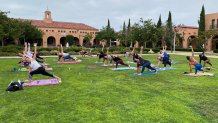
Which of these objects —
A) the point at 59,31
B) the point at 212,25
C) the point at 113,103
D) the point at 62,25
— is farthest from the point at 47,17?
the point at 113,103

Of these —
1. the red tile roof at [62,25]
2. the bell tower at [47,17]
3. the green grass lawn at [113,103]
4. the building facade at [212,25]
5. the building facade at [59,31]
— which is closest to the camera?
the green grass lawn at [113,103]

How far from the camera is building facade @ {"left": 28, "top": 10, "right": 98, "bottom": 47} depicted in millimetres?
72188

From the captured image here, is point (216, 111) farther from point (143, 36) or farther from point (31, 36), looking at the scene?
point (31, 36)

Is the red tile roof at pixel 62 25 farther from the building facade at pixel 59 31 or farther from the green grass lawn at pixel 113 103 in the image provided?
the green grass lawn at pixel 113 103

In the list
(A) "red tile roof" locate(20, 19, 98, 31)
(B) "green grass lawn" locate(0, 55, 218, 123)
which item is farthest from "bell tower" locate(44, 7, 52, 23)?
(B) "green grass lawn" locate(0, 55, 218, 123)

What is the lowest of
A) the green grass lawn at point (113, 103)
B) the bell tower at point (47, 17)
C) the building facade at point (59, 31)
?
the green grass lawn at point (113, 103)

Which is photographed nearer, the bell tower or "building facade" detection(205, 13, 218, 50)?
"building facade" detection(205, 13, 218, 50)

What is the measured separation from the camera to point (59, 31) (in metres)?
73.9

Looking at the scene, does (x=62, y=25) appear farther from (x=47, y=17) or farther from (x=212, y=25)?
(x=212, y=25)

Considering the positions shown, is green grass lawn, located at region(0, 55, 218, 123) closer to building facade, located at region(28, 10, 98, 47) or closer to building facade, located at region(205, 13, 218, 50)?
building facade, located at region(205, 13, 218, 50)

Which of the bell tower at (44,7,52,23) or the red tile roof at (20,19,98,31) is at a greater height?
the bell tower at (44,7,52,23)

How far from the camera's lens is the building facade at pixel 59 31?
72188 millimetres

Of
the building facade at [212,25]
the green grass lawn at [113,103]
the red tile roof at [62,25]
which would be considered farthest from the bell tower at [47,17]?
the green grass lawn at [113,103]

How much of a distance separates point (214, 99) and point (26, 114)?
5.76 meters
